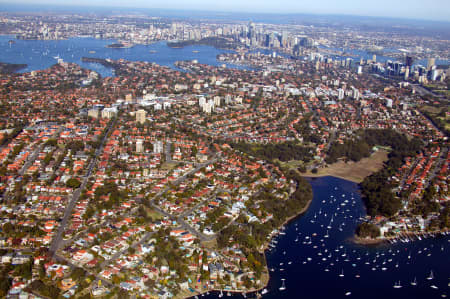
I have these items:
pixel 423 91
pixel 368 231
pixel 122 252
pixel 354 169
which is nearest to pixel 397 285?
pixel 368 231

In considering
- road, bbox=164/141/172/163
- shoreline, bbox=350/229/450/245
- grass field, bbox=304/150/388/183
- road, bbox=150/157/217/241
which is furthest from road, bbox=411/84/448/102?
road, bbox=150/157/217/241

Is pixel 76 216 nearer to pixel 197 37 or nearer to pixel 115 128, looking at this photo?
pixel 115 128

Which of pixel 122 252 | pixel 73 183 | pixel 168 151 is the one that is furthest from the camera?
pixel 168 151

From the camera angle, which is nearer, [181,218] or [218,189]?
[181,218]

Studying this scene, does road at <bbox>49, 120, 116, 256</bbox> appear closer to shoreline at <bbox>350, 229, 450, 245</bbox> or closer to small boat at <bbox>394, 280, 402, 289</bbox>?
shoreline at <bbox>350, 229, 450, 245</bbox>

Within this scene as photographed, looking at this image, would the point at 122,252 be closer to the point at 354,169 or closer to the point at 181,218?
the point at 181,218

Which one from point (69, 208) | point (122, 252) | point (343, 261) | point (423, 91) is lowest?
point (343, 261)

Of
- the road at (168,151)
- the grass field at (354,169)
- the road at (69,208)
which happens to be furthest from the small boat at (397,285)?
the road at (168,151)

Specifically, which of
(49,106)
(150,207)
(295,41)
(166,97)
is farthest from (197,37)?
(150,207)
